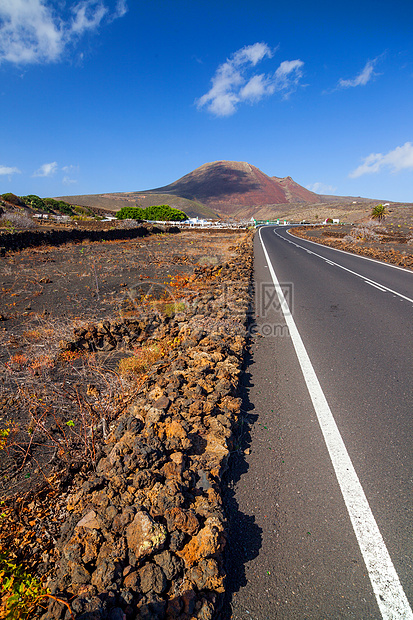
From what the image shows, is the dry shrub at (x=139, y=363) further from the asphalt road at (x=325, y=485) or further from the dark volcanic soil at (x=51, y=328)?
the asphalt road at (x=325, y=485)

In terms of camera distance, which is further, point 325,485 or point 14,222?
point 14,222

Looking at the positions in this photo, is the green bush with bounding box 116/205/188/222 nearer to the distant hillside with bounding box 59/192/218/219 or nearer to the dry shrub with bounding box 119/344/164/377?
the distant hillside with bounding box 59/192/218/219

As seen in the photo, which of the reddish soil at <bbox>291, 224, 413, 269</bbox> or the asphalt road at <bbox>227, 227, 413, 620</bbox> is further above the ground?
the reddish soil at <bbox>291, 224, 413, 269</bbox>

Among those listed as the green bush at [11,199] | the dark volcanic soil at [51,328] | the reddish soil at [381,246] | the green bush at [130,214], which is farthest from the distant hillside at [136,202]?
the dark volcanic soil at [51,328]

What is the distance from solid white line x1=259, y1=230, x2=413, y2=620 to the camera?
5.18 ft

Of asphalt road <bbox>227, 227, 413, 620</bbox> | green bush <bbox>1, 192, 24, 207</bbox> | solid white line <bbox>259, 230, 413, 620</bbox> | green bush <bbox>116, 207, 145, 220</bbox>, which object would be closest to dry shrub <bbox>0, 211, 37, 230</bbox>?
green bush <bbox>1, 192, 24, 207</bbox>

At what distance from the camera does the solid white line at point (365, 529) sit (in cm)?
158

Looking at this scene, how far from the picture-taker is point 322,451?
2.63 meters

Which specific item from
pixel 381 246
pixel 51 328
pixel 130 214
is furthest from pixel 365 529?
pixel 130 214

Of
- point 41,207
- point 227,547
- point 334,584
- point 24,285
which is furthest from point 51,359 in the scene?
point 41,207

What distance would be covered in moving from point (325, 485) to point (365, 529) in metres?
0.36

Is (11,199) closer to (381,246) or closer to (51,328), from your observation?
(381,246)

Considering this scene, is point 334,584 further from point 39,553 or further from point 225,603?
point 39,553

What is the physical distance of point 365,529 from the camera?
1963 millimetres
